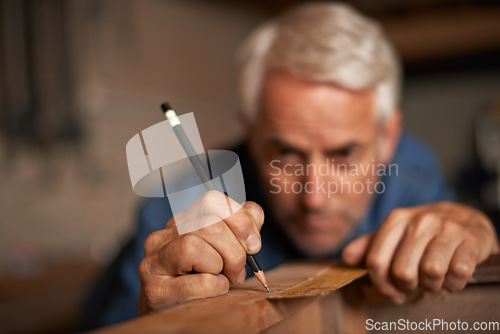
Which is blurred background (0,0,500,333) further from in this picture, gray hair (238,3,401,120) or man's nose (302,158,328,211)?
man's nose (302,158,328,211)

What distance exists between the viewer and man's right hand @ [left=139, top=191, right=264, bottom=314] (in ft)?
1.05

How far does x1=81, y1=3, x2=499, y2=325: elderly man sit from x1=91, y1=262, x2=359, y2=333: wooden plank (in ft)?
0.08

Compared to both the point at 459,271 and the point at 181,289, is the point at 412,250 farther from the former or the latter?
the point at 181,289

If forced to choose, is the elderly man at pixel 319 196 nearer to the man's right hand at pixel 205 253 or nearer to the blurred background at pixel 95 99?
the man's right hand at pixel 205 253

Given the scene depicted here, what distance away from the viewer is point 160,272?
344 mm

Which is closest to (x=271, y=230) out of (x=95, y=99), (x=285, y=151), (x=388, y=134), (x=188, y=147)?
(x=285, y=151)

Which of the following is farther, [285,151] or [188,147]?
[285,151]

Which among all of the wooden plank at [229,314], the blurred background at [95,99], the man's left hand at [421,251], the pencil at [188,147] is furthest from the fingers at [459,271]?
the blurred background at [95,99]

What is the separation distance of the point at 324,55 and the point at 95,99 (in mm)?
1581

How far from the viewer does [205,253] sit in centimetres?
32

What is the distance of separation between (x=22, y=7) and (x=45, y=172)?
67cm

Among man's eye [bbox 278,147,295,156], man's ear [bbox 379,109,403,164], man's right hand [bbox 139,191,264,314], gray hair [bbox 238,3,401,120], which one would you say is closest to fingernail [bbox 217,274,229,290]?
man's right hand [bbox 139,191,264,314]

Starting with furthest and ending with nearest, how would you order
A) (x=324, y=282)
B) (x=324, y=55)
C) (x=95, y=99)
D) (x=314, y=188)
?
1. (x=95, y=99)
2. (x=324, y=55)
3. (x=314, y=188)
4. (x=324, y=282)

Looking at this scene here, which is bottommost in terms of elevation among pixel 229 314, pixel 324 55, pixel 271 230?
pixel 271 230
